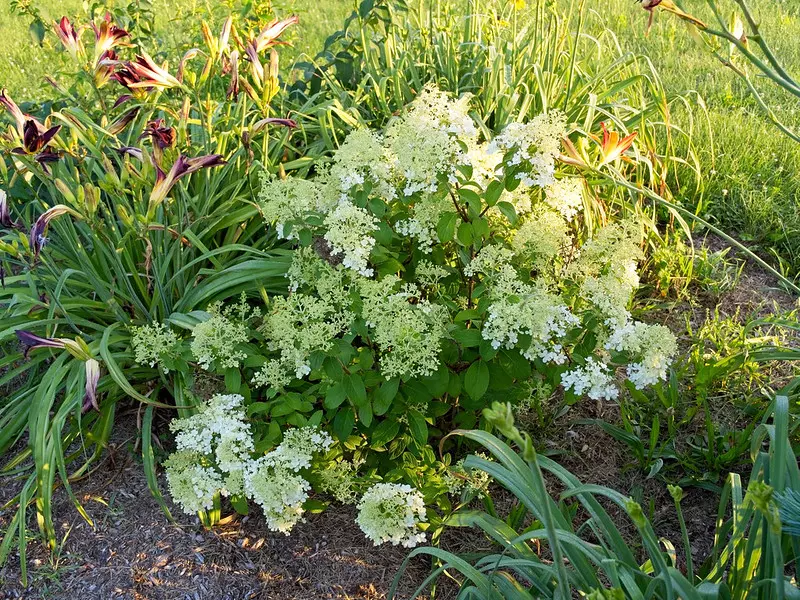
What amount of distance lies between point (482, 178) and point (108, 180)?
99cm

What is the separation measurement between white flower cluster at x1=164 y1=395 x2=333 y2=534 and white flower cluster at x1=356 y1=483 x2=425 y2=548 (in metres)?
0.19

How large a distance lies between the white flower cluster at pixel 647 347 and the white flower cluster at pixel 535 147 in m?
0.40

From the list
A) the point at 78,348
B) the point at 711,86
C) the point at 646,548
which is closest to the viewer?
the point at 646,548

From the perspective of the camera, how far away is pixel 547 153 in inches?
71.3

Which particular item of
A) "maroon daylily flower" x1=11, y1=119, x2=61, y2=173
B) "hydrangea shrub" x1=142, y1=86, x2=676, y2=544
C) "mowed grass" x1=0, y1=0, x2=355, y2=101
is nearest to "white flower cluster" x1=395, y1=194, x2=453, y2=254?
"hydrangea shrub" x1=142, y1=86, x2=676, y2=544

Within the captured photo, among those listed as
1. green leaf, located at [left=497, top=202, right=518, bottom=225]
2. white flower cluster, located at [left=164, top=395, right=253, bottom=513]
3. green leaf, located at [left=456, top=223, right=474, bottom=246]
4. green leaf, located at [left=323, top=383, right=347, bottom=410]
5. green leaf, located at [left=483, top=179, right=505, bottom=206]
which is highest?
green leaf, located at [left=483, top=179, right=505, bottom=206]

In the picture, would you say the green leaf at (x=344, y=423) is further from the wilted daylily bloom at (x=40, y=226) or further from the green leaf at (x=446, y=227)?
the wilted daylily bloom at (x=40, y=226)

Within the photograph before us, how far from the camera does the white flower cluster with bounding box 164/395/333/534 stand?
72.5 inches

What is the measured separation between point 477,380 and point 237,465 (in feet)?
2.06

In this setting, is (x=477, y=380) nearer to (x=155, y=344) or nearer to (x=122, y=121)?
(x=155, y=344)

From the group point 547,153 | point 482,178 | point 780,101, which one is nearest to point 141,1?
point 482,178

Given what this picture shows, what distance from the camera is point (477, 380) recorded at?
6.35 ft

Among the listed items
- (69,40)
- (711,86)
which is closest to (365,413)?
(69,40)

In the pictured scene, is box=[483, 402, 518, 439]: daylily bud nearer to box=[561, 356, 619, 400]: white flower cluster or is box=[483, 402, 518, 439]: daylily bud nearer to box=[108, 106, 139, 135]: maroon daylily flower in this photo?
box=[561, 356, 619, 400]: white flower cluster
